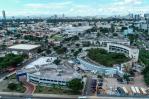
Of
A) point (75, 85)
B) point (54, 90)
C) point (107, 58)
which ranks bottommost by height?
point (54, 90)

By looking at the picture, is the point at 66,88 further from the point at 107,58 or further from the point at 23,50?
the point at 23,50

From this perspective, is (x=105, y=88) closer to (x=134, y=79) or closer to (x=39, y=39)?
(x=134, y=79)

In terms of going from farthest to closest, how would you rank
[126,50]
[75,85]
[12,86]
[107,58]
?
1. [126,50]
2. [107,58]
3. [12,86]
4. [75,85]

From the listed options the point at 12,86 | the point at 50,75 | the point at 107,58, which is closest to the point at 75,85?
the point at 50,75

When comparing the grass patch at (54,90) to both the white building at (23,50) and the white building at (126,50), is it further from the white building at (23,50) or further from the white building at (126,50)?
the white building at (23,50)

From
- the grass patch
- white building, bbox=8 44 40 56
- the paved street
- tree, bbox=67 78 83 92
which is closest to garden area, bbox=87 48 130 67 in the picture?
the paved street

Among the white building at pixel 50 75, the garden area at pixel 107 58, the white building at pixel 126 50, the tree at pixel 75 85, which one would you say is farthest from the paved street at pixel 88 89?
the white building at pixel 126 50

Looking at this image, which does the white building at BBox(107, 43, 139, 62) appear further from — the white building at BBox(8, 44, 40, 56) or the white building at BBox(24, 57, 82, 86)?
the white building at BBox(8, 44, 40, 56)

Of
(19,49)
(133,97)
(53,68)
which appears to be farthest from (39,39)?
(133,97)

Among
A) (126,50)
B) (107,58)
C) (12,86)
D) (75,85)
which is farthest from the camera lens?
(126,50)

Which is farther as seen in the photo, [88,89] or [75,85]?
[88,89]

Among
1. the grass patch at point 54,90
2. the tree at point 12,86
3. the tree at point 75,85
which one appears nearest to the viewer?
the tree at point 75,85
